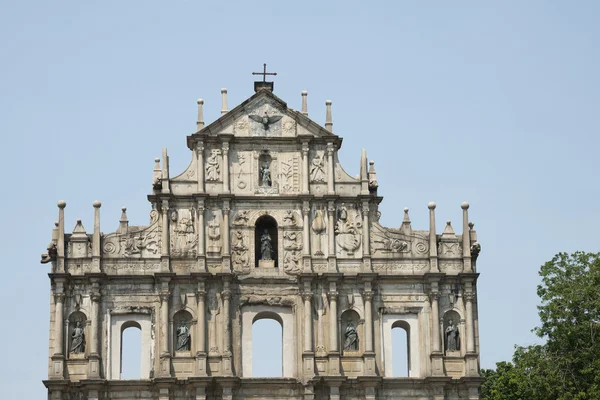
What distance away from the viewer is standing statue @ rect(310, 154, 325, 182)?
50.2m

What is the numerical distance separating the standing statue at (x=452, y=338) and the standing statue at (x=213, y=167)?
9096mm

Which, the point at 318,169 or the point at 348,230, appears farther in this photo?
the point at 318,169

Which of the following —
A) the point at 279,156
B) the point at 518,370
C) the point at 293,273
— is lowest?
the point at 518,370

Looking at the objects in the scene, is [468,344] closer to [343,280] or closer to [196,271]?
[343,280]

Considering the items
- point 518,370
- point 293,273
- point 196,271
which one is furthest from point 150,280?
point 518,370

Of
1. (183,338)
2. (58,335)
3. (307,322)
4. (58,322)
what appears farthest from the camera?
(307,322)

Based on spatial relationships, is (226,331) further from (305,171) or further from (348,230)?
(305,171)

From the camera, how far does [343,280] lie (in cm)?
4906

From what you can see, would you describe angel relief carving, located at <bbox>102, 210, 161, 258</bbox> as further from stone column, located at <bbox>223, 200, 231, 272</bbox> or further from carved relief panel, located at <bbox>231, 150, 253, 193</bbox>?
carved relief panel, located at <bbox>231, 150, 253, 193</bbox>

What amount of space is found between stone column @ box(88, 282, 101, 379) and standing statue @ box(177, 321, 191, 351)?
2.60 metres

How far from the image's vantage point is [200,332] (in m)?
48.1

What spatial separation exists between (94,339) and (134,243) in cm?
349

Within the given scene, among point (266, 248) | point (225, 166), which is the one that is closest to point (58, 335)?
point (266, 248)

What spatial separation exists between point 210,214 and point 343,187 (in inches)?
178
